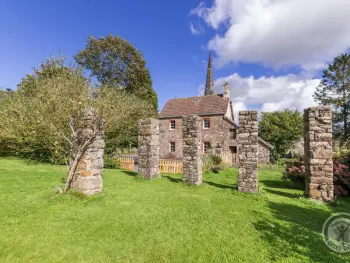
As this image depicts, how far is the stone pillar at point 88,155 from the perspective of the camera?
7.02 m

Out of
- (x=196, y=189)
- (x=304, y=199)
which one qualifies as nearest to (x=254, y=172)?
(x=304, y=199)

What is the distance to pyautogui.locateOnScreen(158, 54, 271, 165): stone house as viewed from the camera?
78.4ft

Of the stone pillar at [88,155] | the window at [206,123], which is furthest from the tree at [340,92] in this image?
the stone pillar at [88,155]

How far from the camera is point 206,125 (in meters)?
25.5

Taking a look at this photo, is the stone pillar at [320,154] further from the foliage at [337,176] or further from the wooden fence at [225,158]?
the wooden fence at [225,158]

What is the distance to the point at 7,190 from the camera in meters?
7.09

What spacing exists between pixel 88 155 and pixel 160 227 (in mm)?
3992

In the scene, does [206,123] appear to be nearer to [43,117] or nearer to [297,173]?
[297,173]

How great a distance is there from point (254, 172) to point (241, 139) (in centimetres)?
148

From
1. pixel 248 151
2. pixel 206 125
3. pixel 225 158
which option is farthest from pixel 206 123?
pixel 248 151

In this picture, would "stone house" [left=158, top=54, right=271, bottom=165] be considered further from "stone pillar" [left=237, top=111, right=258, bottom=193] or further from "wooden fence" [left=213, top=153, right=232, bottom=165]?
"stone pillar" [left=237, top=111, right=258, bottom=193]

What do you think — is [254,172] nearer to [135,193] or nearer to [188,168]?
[188,168]

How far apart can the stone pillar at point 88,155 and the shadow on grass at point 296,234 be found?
19.3ft

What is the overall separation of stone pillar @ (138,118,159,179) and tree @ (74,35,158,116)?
17.7 metres
